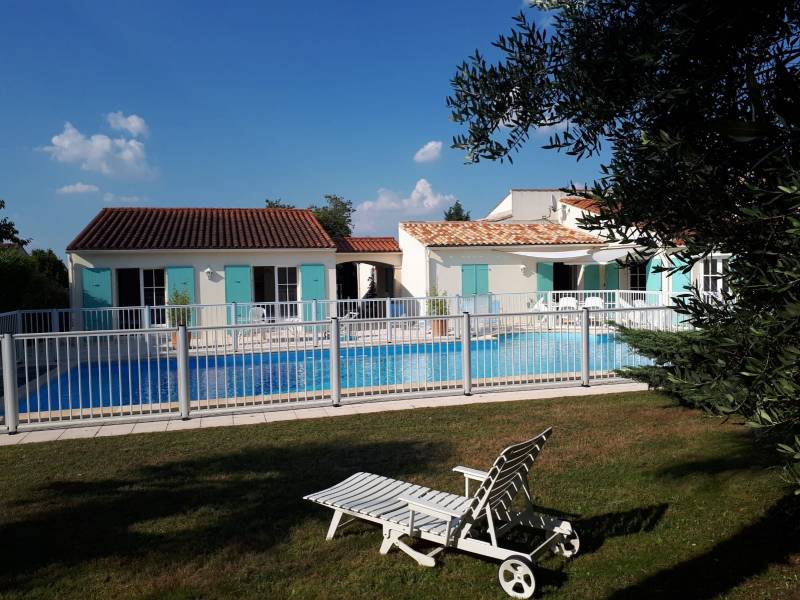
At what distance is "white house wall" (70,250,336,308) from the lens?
21516 millimetres

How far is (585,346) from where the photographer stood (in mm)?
11156

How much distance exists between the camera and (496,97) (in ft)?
14.8

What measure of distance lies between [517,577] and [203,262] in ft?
65.5

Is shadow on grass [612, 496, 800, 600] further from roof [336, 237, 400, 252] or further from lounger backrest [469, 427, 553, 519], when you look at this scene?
roof [336, 237, 400, 252]

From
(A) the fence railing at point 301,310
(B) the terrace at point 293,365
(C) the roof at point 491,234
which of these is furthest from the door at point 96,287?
(C) the roof at point 491,234

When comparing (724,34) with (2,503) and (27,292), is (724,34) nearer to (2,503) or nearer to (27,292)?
(2,503)

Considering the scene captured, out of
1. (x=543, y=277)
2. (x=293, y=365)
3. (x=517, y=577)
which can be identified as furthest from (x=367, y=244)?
(x=517, y=577)

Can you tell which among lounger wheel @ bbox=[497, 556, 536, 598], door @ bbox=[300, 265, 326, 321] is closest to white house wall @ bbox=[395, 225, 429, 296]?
door @ bbox=[300, 265, 326, 321]

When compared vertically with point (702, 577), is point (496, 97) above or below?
above

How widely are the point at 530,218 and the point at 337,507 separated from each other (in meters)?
30.0

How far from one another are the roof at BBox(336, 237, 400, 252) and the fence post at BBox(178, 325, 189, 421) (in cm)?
A: 1909

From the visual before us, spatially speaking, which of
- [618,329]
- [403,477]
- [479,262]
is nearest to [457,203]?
[479,262]

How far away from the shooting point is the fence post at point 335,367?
9961 millimetres

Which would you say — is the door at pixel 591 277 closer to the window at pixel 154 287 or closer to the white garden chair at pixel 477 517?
the window at pixel 154 287
